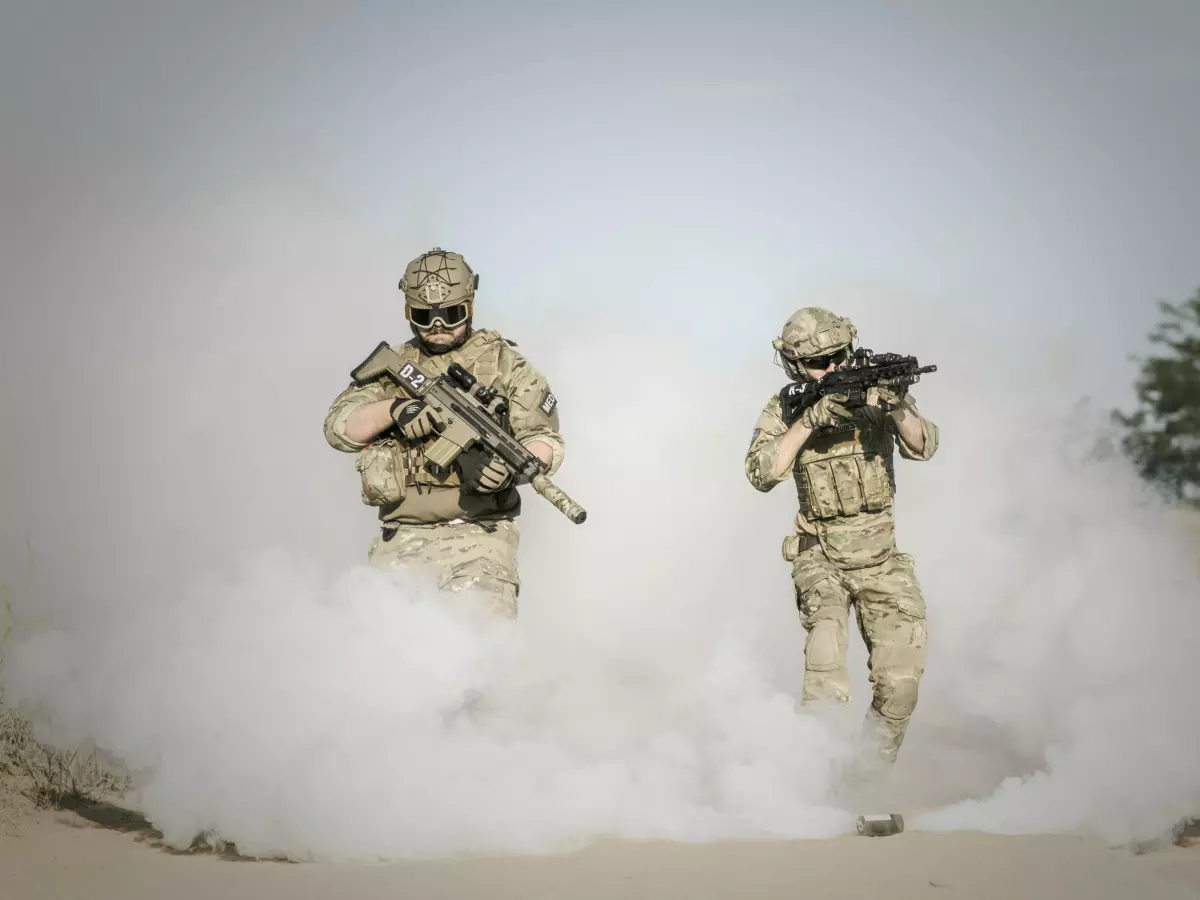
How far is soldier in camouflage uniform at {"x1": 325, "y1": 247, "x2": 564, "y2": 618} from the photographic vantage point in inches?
236

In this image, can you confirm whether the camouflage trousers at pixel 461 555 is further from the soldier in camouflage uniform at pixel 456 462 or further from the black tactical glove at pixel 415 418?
the black tactical glove at pixel 415 418

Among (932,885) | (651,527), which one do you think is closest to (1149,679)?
(932,885)

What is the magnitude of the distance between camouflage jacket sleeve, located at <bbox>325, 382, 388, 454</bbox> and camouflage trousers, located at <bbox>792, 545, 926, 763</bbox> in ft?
6.85

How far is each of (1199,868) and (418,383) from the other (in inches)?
139

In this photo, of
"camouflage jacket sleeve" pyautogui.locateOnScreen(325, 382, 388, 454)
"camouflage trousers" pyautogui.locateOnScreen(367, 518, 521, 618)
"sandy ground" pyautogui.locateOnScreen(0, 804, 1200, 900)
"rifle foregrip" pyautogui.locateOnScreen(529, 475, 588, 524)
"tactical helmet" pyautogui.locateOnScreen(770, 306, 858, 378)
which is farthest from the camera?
"tactical helmet" pyautogui.locateOnScreen(770, 306, 858, 378)

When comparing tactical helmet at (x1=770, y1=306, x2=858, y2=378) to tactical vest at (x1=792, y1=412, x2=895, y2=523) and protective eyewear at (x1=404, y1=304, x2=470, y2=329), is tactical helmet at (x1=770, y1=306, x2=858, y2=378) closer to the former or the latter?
tactical vest at (x1=792, y1=412, x2=895, y2=523)

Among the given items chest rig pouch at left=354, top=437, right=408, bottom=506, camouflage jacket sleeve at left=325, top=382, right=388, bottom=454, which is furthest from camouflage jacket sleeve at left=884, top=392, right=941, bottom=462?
camouflage jacket sleeve at left=325, top=382, right=388, bottom=454

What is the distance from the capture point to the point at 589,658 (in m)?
9.80

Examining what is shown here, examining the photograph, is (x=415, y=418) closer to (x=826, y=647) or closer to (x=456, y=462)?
(x=456, y=462)

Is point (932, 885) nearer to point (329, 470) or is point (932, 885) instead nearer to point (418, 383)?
point (418, 383)

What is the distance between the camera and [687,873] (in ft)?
15.9

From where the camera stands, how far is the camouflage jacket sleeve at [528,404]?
6121 millimetres

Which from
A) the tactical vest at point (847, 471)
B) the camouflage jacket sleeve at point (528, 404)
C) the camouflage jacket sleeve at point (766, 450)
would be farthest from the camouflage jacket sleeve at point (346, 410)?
the tactical vest at point (847, 471)

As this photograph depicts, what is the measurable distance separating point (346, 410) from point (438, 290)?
0.66 meters
